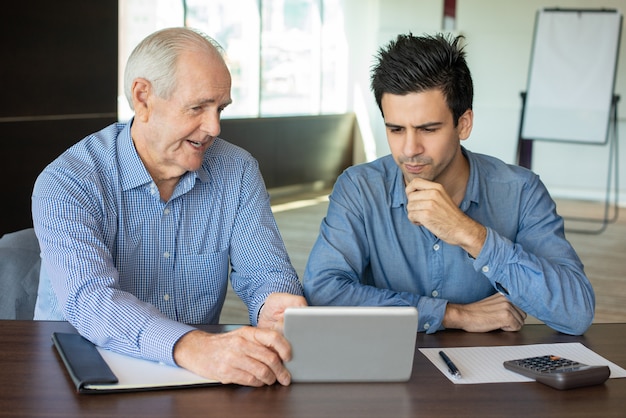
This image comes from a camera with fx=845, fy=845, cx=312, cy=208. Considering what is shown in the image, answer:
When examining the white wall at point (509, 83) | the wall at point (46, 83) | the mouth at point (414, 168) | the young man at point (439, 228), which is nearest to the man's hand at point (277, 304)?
the young man at point (439, 228)

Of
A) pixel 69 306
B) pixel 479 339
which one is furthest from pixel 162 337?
pixel 479 339

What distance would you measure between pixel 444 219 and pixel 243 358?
702 mm

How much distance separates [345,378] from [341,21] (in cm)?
917

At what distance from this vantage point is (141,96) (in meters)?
1.98

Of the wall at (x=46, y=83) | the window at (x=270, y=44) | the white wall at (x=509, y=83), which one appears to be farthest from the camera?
the white wall at (x=509, y=83)

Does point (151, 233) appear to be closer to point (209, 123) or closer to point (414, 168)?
point (209, 123)

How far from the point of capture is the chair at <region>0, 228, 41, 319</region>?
2.18 meters

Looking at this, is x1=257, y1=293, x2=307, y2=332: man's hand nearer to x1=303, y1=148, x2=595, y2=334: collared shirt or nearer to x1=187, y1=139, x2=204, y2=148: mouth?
x1=303, y1=148, x2=595, y2=334: collared shirt

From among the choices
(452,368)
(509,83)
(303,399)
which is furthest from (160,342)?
(509,83)

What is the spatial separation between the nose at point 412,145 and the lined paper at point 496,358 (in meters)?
0.53

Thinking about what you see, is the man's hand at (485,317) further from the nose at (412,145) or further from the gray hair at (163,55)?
the gray hair at (163,55)

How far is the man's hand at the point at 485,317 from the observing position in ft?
6.31

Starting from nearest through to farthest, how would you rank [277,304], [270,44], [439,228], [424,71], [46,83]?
1. [277,304]
2. [439,228]
3. [424,71]
4. [46,83]
5. [270,44]

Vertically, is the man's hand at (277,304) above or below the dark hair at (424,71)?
below
